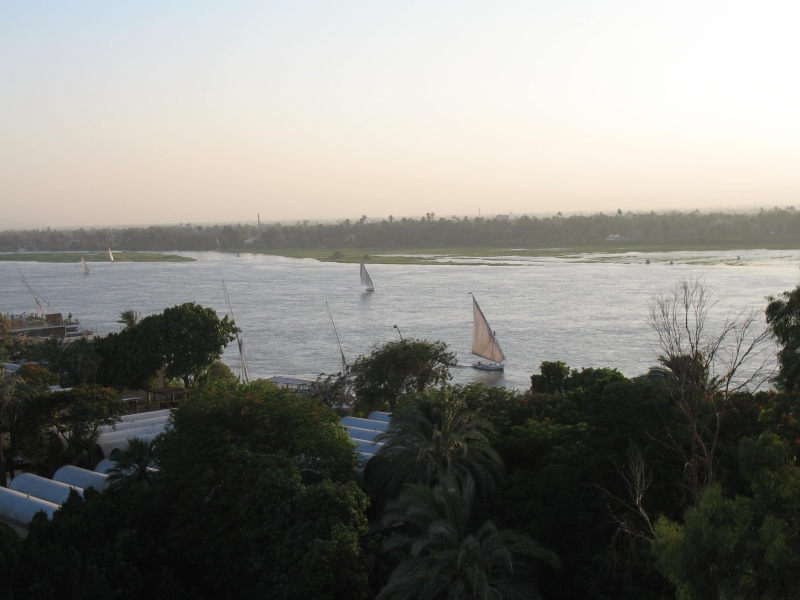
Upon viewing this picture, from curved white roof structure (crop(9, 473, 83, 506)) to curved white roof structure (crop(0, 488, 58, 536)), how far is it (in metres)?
0.48

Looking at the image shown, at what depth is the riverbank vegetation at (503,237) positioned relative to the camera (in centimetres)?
10556

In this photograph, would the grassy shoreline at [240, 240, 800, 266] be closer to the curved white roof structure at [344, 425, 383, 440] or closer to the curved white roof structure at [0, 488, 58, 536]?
the curved white roof structure at [344, 425, 383, 440]

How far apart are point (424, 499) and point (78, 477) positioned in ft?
29.5

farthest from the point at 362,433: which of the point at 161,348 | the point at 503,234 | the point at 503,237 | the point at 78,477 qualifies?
the point at 503,234

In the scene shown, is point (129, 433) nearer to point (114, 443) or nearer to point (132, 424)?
point (114, 443)

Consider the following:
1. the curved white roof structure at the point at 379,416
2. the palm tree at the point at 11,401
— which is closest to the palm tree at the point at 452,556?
the curved white roof structure at the point at 379,416

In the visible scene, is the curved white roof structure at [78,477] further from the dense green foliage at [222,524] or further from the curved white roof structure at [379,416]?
the curved white roof structure at [379,416]

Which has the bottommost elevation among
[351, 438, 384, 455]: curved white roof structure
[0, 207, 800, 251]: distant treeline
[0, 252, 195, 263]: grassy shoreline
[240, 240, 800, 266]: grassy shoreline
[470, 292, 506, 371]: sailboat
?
[470, 292, 506, 371]: sailboat

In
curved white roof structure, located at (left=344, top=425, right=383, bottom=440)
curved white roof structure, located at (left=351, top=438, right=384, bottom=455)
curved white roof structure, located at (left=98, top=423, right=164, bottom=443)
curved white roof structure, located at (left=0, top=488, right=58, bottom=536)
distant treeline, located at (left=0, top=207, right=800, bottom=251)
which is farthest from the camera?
distant treeline, located at (left=0, top=207, right=800, bottom=251)

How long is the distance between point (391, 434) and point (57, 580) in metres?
5.57

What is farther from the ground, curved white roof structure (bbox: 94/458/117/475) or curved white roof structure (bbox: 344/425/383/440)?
curved white roof structure (bbox: 344/425/383/440)

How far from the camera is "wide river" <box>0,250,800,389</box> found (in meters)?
38.7

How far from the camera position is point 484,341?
37.7 meters

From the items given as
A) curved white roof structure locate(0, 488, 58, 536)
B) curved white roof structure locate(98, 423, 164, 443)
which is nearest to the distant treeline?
curved white roof structure locate(98, 423, 164, 443)
